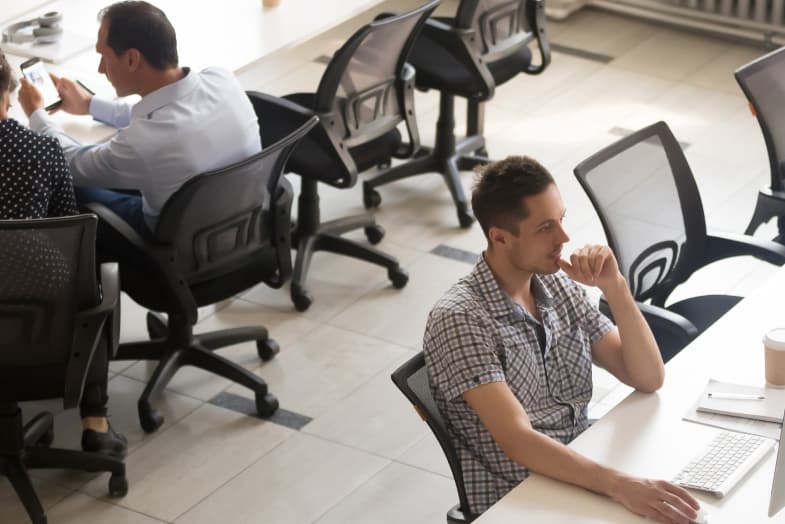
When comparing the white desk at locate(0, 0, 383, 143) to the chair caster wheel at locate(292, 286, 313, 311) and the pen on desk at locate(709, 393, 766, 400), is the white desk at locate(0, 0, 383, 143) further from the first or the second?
the pen on desk at locate(709, 393, 766, 400)

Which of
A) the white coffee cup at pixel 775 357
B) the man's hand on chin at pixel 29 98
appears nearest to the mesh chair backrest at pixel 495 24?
the man's hand on chin at pixel 29 98

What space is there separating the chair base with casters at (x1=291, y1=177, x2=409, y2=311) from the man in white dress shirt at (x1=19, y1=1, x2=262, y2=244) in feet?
2.95

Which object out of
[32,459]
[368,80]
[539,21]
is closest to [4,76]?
[32,459]

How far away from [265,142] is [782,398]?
238 cm

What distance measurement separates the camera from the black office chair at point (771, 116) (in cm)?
420

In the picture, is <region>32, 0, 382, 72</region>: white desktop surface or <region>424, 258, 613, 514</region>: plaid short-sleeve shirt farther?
<region>32, 0, 382, 72</region>: white desktop surface

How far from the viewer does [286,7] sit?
530 centimetres

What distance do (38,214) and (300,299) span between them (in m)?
1.34

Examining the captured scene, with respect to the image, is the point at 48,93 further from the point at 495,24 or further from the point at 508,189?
the point at 508,189

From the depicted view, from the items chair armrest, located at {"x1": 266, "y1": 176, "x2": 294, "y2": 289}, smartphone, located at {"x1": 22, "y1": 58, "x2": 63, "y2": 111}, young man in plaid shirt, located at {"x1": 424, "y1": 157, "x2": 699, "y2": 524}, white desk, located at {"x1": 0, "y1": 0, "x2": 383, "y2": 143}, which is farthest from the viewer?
white desk, located at {"x1": 0, "y1": 0, "x2": 383, "y2": 143}

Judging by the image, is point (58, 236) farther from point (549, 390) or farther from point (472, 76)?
point (472, 76)

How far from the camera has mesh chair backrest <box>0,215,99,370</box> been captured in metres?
3.32

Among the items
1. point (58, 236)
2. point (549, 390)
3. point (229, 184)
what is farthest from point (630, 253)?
point (58, 236)

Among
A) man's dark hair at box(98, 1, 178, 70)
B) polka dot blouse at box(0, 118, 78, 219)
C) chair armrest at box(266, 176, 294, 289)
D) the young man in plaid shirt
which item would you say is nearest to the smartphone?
man's dark hair at box(98, 1, 178, 70)
